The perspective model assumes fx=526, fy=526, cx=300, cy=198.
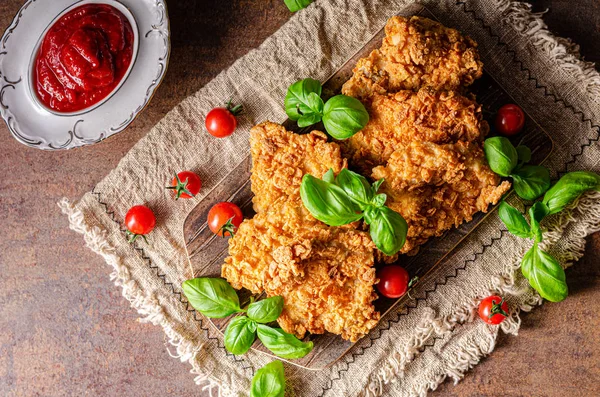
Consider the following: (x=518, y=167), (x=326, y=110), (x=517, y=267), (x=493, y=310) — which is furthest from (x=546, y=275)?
(x=326, y=110)

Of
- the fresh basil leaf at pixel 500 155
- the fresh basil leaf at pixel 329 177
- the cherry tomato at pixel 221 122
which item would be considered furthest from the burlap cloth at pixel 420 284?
the fresh basil leaf at pixel 329 177

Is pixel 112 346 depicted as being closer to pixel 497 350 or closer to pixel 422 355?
pixel 422 355

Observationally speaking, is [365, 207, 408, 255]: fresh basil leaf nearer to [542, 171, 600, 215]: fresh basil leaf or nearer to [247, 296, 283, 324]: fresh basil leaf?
[247, 296, 283, 324]: fresh basil leaf

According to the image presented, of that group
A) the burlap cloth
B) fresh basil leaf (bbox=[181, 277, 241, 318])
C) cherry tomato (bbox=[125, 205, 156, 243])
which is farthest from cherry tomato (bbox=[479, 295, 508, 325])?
cherry tomato (bbox=[125, 205, 156, 243])

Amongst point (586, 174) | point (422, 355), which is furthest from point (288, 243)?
point (586, 174)

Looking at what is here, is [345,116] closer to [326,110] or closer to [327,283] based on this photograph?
[326,110]

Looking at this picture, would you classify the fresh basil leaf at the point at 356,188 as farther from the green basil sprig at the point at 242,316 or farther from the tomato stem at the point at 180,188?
the tomato stem at the point at 180,188
